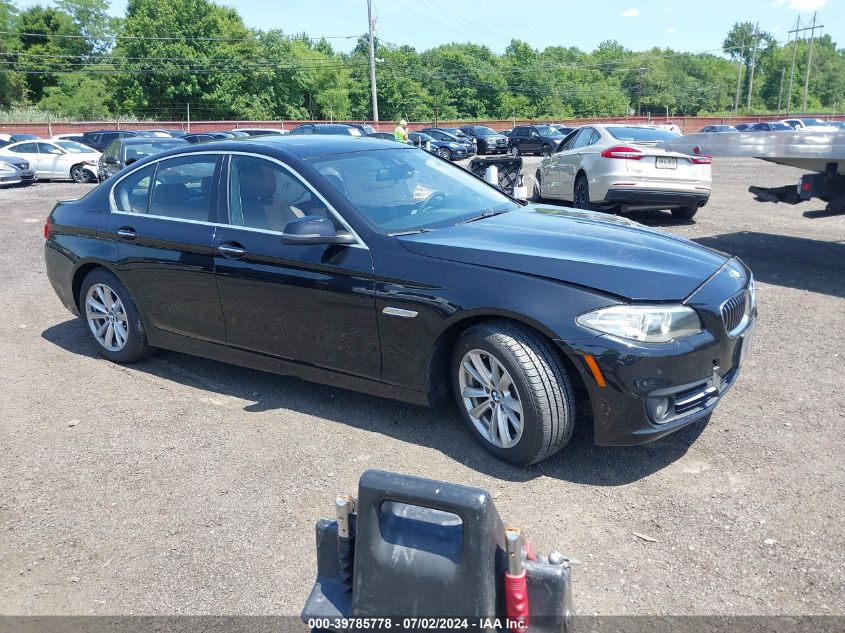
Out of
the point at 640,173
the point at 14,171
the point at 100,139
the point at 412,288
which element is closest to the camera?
the point at 412,288

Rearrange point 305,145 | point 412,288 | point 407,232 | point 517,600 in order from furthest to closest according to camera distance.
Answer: point 305,145 → point 407,232 → point 412,288 → point 517,600

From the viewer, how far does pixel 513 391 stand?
370 centimetres

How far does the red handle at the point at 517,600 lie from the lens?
2.03 metres

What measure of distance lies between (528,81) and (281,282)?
100219 mm

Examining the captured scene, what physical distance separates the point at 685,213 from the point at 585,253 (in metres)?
8.56

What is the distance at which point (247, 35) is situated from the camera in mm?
73812

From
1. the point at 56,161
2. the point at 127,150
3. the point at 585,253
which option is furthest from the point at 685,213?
the point at 56,161

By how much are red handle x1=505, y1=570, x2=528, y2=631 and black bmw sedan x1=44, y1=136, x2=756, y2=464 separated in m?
1.57

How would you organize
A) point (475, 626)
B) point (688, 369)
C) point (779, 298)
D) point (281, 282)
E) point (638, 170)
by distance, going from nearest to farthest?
point (475, 626) < point (688, 369) < point (281, 282) < point (779, 298) < point (638, 170)

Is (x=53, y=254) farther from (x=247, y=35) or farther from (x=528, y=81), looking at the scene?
(x=528, y=81)

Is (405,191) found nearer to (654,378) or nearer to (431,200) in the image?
(431,200)

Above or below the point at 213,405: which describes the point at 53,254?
above

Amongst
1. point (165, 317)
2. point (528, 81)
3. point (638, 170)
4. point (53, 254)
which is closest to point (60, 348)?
point (53, 254)

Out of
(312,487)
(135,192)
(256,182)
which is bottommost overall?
(312,487)
